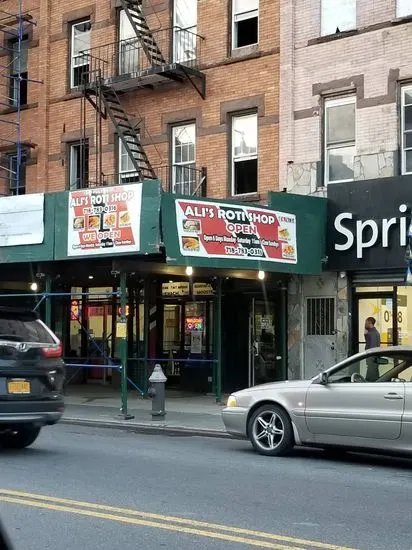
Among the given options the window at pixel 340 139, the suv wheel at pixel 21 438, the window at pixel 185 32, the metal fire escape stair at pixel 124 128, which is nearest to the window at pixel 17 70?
the metal fire escape stair at pixel 124 128

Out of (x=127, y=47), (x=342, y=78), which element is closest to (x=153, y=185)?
(x=342, y=78)

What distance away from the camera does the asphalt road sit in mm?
6008

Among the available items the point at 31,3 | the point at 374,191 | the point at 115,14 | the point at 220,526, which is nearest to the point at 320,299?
the point at 374,191

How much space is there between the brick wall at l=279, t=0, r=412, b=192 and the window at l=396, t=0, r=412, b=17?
9cm

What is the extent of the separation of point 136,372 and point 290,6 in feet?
31.3

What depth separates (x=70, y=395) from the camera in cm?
Result: 1914

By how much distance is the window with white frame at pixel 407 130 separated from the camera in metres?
15.9

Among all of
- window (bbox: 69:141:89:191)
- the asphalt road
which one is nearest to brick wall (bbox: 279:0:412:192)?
window (bbox: 69:141:89:191)

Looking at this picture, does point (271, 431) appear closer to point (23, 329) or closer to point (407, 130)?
point (23, 329)

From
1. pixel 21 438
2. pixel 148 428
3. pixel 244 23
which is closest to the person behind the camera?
pixel 21 438

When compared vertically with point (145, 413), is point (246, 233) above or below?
above

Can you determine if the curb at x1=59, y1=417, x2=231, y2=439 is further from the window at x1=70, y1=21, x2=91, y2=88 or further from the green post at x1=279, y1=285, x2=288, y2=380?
the window at x1=70, y1=21, x2=91, y2=88

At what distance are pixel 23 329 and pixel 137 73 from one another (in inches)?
409

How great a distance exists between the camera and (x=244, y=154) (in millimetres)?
18250
